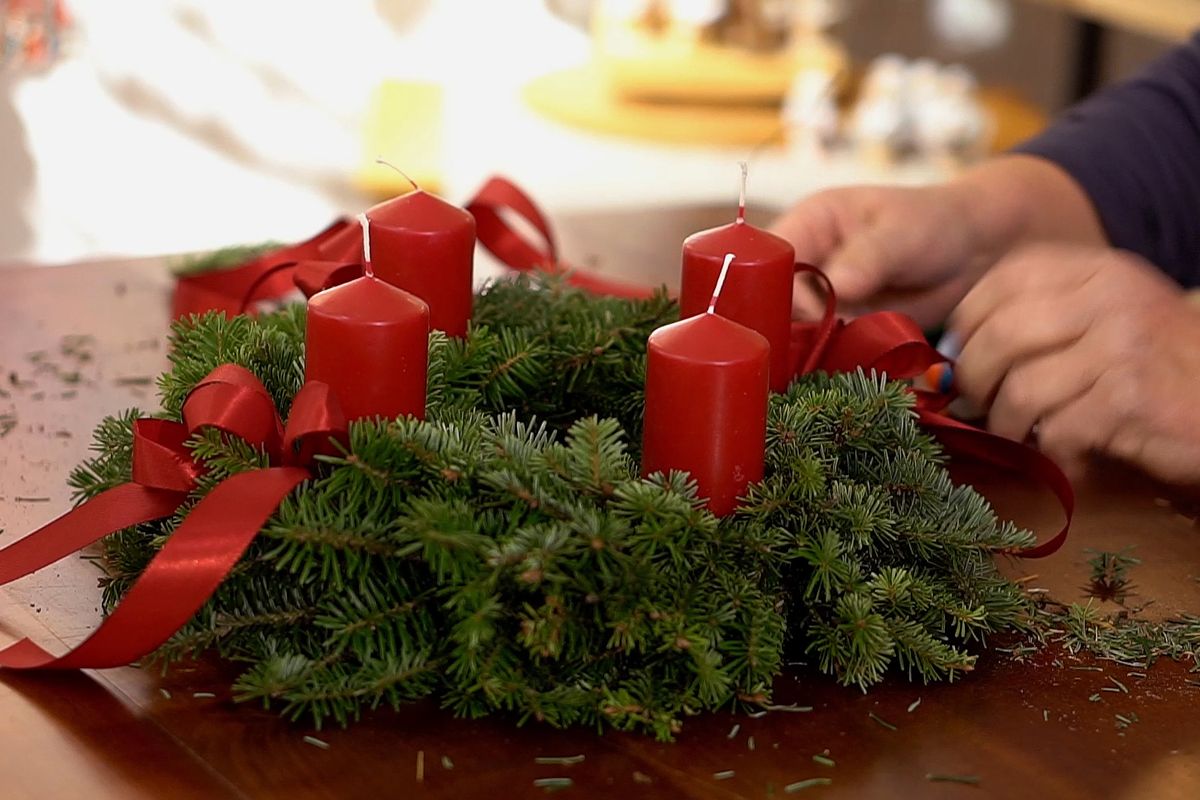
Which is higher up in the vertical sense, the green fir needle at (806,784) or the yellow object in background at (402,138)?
the green fir needle at (806,784)

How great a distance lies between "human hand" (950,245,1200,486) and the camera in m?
1.03

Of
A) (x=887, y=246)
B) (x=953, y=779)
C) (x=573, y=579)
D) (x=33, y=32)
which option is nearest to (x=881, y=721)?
(x=953, y=779)

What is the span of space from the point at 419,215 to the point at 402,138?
3227mm

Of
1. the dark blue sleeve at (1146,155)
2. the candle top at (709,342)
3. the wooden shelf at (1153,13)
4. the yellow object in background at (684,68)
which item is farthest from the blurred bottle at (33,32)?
the candle top at (709,342)

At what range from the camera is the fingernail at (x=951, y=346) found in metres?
1.13

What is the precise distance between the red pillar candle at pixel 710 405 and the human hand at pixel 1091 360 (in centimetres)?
34

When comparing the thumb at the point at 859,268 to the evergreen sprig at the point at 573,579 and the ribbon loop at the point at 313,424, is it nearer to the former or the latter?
the evergreen sprig at the point at 573,579

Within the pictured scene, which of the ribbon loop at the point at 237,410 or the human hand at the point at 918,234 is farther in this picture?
the human hand at the point at 918,234

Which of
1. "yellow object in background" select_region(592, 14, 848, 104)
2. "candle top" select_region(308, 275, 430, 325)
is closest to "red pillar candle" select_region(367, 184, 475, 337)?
"candle top" select_region(308, 275, 430, 325)

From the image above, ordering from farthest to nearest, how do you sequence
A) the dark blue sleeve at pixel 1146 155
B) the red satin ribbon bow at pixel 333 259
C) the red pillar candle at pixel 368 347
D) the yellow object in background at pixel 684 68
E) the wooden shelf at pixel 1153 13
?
1. the yellow object in background at pixel 684 68
2. the wooden shelf at pixel 1153 13
3. the dark blue sleeve at pixel 1146 155
4. the red satin ribbon bow at pixel 333 259
5. the red pillar candle at pixel 368 347

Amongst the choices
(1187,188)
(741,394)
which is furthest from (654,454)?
(1187,188)

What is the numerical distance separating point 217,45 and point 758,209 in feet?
8.72

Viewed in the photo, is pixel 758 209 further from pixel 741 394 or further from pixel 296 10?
pixel 296 10

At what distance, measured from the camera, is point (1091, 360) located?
3.43 feet
